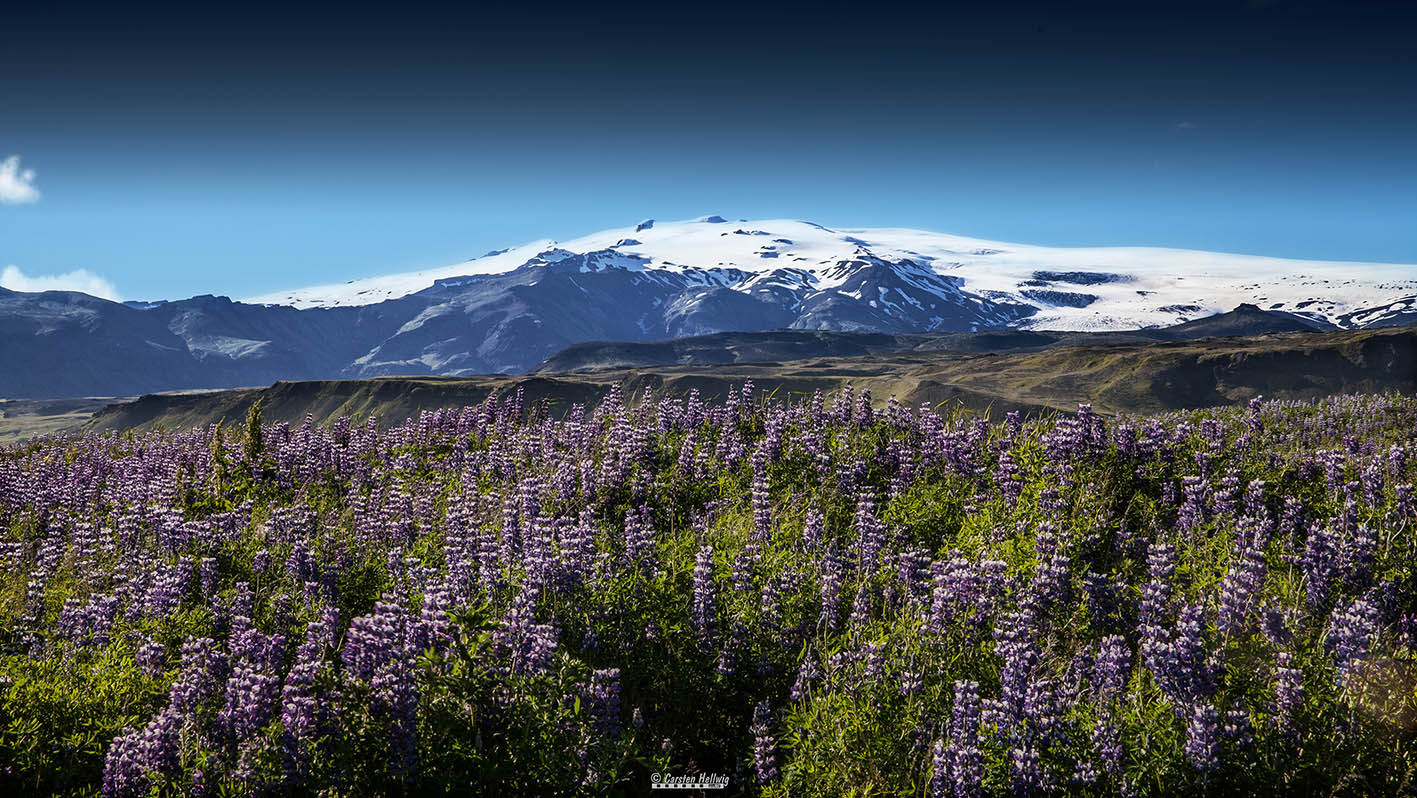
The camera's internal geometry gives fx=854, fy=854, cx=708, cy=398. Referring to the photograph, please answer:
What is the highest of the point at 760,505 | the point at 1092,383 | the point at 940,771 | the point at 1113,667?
the point at 760,505

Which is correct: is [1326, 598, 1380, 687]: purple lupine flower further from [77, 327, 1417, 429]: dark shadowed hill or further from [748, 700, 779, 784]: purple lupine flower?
[77, 327, 1417, 429]: dark shadowed hill

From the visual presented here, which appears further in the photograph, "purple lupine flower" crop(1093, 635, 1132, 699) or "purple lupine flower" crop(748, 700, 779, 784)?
"purple lupine flower" crop(748, 700, 779, 784)

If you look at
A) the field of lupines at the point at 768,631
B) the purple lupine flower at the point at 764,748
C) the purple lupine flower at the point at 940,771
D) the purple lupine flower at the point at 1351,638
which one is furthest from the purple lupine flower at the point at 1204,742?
the purple lupine flower at the point at 764,748

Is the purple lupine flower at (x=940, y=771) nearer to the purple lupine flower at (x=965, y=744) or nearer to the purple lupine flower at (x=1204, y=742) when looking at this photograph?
the purple lupine flower at (x=965, y=744)

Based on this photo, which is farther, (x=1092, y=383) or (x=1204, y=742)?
(x=1092, y=383)

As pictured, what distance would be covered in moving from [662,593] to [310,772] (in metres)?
2.95

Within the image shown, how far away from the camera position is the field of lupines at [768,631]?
5.25 meters

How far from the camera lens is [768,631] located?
23.4ft

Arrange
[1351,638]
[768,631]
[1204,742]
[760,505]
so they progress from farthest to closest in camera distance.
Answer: [760,505] → [768,631] → [1351,638] → [1204,742]

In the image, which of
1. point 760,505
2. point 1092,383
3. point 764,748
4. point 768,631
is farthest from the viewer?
Result: point 1092,383

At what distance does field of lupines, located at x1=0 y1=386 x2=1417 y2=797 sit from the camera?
525 cm

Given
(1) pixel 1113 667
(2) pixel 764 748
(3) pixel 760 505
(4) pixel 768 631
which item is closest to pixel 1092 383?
(3) pixel 760 505

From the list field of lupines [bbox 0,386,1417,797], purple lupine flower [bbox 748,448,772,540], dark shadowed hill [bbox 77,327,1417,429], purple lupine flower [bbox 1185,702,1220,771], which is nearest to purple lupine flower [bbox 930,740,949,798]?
field of lupines [bbox 0,386,1417,797]

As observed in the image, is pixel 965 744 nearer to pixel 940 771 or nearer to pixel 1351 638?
pixel 940 771
